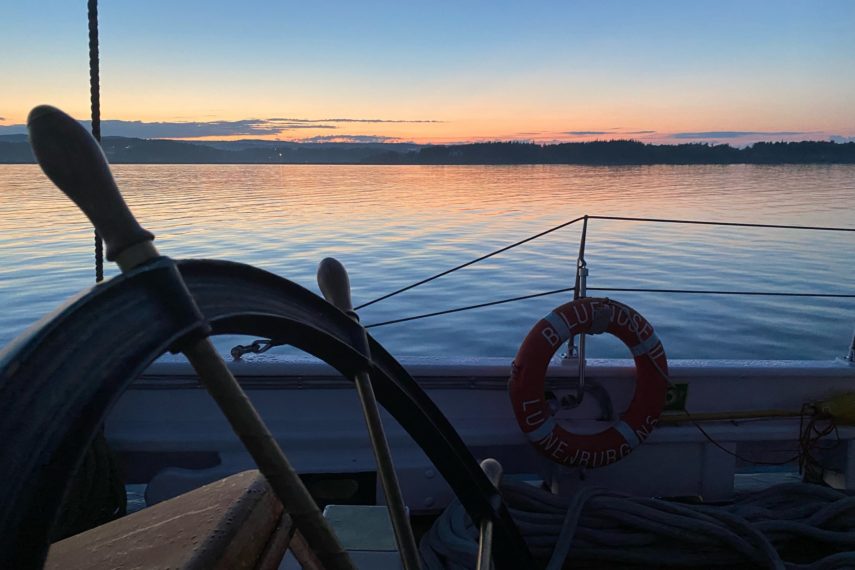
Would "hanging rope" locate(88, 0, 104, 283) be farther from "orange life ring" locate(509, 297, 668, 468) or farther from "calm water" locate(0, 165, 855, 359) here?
"calm water" locate(0, 165, 855, 359)

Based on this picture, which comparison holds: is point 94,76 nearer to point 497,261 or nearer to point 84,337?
point 84,337

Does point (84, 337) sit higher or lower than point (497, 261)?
higher

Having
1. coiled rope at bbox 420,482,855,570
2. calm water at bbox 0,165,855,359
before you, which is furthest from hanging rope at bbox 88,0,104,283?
calm water at bbox 0,165,855,359

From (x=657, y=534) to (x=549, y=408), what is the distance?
1.94 ft

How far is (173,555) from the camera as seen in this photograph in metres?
0.82

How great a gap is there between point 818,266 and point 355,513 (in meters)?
11.8

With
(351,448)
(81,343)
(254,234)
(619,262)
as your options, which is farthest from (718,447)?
(254,234)

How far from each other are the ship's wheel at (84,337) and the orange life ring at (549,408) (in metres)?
1.83

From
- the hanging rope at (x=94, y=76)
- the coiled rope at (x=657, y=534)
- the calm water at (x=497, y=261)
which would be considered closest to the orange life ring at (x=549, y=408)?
the coiled rope at (x=657, y=534)

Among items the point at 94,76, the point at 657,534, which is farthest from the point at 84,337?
the point at 657,534

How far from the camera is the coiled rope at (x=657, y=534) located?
2.25 metres

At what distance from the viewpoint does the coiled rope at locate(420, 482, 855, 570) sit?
7.38 feet

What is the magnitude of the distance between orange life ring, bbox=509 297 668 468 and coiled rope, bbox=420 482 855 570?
17cm

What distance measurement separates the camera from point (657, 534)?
2.32 meters
